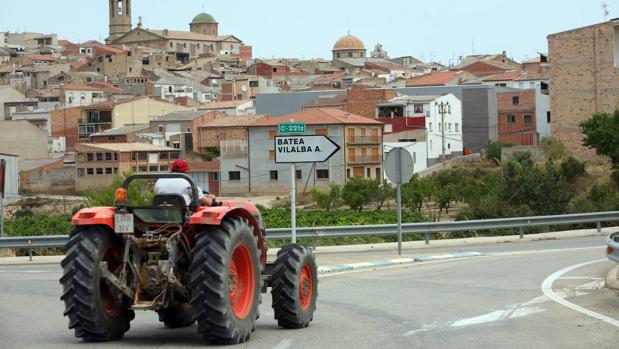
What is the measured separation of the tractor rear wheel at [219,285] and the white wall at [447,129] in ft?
312

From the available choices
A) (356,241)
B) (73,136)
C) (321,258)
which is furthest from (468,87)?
(321,258)

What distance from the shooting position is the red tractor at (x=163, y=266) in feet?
38.3

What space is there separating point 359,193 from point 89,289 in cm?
6910

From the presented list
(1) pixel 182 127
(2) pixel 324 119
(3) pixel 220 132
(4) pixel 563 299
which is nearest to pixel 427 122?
(2) pixel 324 119

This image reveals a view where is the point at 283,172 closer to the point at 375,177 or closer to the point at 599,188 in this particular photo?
the point at 375,177

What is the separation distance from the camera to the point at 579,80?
8675 centimetres

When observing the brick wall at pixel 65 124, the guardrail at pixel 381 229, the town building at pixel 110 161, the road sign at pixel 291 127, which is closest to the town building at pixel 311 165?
the town building at pixel 110 161

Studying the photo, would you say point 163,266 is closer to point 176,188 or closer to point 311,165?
point 176,188

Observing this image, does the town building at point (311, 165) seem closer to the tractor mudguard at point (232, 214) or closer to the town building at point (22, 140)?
the town building at point (22, 140)

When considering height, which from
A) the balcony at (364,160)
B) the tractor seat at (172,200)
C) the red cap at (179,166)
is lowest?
the tractor seat at (172,200)

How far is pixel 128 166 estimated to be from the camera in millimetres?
106750

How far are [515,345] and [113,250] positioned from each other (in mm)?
4144

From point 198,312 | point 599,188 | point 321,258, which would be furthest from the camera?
point 599,188

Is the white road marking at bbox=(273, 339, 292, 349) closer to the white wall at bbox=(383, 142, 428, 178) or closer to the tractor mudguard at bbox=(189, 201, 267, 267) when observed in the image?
the tractor mudguard at bbox=(189, 201, 267, 267)
